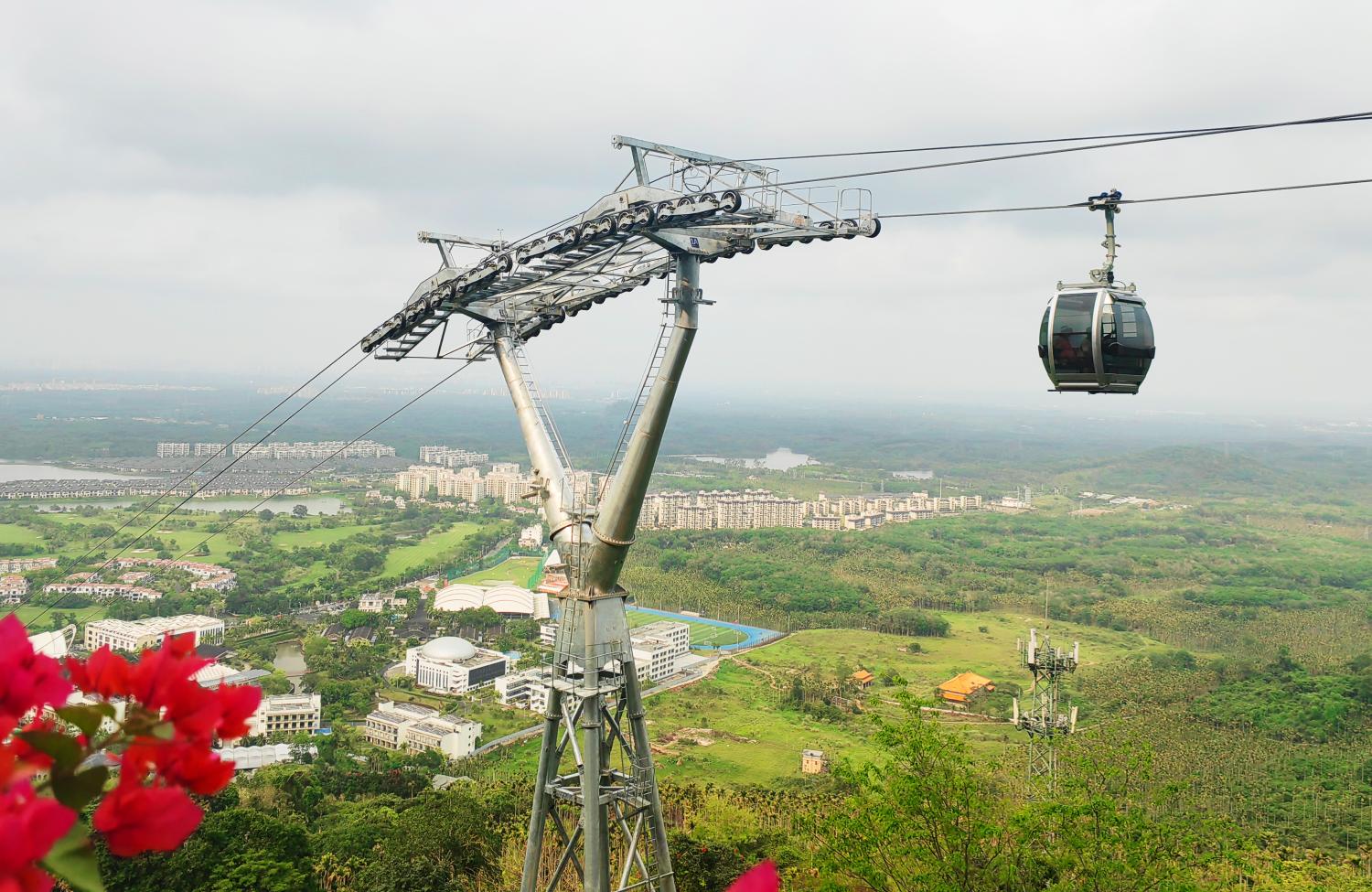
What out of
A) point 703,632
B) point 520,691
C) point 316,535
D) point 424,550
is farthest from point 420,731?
point 316,535

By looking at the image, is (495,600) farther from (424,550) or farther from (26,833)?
(26,833)

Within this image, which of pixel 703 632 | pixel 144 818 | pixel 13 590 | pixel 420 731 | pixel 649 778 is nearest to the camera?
pixel 144 818

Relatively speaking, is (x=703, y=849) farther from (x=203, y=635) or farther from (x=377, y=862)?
(x=203, y=635)

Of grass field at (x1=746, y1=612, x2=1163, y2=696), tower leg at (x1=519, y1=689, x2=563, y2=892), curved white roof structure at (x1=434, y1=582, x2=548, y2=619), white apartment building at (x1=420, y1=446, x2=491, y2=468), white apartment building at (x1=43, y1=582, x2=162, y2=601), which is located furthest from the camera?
white apartment building at (x1=420, y1=446, x2=491, y2=468)

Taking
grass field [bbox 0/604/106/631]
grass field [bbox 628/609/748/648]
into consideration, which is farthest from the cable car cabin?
grass field [bbox 0/604/106/631]

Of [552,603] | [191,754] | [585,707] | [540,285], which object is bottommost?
[585,707]

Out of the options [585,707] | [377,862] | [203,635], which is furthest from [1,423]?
[585,707]

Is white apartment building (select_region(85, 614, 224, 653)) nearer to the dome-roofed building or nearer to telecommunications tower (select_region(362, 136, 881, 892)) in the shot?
the dome-roofed building
